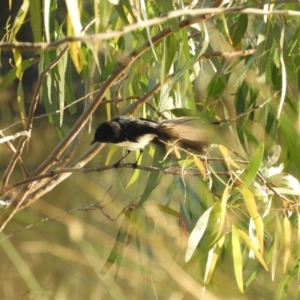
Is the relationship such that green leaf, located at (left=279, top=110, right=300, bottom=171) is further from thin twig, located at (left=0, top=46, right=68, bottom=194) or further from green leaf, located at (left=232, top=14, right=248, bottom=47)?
thin twig, located at (left=0, top=46, right=68, bottom=194)

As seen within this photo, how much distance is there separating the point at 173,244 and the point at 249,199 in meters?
0.80

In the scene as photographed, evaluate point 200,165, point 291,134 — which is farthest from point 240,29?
point 200,165

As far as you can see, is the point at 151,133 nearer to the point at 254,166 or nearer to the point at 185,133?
the point at 185,133

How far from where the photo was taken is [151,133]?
5.07 feet

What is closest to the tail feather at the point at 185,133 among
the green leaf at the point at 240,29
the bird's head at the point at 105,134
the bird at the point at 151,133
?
the bird at the point at 151,133

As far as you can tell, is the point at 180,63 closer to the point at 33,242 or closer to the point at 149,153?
the point at 149,153

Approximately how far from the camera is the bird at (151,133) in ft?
4.83

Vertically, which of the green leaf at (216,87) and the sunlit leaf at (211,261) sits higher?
the green leaf at (216,87)

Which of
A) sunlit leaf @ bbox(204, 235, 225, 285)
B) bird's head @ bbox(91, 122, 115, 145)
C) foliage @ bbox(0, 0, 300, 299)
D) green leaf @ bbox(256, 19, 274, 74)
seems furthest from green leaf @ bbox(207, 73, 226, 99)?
sunlit leaf @ bbox(204, 235, 225, 285)

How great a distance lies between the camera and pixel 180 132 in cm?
148

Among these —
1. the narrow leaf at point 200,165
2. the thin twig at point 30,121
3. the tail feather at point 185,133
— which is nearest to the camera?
the narrow leaf at point 200,165

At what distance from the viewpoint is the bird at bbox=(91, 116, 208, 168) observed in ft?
4.83

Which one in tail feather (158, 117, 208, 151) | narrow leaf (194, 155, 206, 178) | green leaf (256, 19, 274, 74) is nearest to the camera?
narrow leaf (194, 155, 206, 178)

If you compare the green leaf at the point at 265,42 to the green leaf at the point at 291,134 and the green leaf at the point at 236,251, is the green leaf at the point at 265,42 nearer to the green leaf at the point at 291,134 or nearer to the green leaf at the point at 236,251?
the green leaf at the point at 291,134
